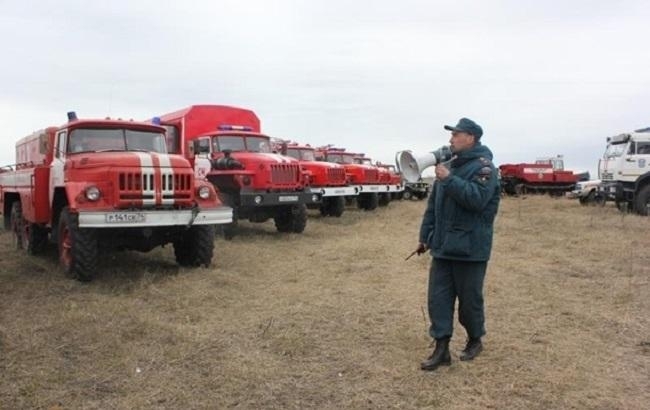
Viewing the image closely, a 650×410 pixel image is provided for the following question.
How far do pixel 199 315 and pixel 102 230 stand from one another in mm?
2235

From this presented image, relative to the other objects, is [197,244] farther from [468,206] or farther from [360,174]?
[360,174]

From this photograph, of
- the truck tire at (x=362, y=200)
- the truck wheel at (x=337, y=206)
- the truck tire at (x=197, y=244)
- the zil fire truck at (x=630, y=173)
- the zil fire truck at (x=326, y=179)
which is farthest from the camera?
the truck tire at (x=362, y=200)

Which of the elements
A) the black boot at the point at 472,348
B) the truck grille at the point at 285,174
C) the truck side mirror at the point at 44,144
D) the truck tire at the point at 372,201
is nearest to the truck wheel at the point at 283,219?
the truck grille at the point at 285,174

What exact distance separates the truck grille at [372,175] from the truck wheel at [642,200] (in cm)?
739

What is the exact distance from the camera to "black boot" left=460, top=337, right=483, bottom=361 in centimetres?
477

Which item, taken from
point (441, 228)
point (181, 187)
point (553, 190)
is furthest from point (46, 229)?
point (553, 190)

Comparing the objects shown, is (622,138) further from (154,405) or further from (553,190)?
Result: (154,405)

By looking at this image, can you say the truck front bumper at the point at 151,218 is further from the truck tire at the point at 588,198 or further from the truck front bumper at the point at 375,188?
the truck tire at the point at 588,198

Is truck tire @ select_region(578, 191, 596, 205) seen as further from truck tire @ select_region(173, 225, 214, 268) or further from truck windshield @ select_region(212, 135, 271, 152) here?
truck tire @ select_region(173, 225, 214, 268)

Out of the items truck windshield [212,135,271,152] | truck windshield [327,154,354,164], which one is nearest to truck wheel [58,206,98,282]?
truck windshield [212,135,271,152]

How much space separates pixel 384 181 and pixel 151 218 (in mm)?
13471

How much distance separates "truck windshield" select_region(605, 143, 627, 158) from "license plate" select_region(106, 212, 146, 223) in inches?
616

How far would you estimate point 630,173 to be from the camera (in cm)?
1805

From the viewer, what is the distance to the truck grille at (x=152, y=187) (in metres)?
7.35
